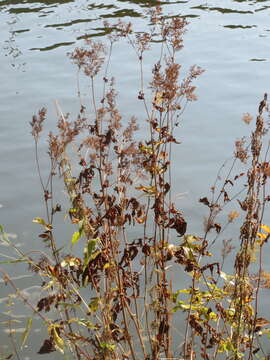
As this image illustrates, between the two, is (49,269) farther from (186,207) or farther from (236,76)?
(236,76)

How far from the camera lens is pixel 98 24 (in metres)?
13.0

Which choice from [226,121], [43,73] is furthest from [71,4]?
[226,121]

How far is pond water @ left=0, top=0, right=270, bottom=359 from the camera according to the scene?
698 centimetres

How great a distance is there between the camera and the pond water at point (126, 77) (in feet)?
22.9

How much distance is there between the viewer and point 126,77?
33.6ft

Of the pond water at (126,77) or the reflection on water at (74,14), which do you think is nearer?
the pond water at (126,77)

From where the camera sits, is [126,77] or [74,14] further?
[74,14]

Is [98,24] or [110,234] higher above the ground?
[110,234]

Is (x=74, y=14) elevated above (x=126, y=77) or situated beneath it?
elevated above

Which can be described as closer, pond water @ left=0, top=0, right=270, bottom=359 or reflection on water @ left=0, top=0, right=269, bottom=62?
pond water @ left=0, top=0, right=270, bottom=359

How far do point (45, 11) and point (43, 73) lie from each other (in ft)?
14.5

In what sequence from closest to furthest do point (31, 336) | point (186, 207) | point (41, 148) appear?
point (31, 336)
point (186, 207)
point (41, 148)

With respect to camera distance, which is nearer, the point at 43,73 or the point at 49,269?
the point at 49,269

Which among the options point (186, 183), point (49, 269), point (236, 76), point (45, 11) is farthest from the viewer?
point (45, 11)
